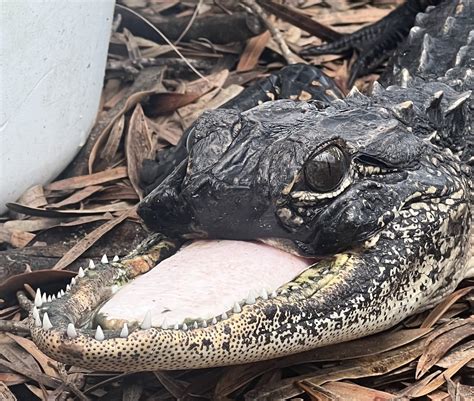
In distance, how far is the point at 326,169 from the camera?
2.63 metres

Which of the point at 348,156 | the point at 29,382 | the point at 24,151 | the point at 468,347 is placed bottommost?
the point at 29,382

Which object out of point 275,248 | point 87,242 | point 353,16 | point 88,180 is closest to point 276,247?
point 275,248

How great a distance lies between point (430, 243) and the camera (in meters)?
2.85

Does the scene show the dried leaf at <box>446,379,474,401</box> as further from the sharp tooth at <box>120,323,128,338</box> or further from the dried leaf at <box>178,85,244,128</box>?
the dried leaf at <box>178,85,244,128</box>

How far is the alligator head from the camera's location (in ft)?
7.61

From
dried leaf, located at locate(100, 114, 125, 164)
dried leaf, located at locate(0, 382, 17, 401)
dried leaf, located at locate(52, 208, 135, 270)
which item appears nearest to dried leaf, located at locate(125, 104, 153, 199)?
dried leaf, located at locate(100, 114, 125, 164)

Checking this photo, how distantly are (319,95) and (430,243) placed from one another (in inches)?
57.3

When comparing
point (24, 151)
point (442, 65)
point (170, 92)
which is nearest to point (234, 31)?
point (170, 92)

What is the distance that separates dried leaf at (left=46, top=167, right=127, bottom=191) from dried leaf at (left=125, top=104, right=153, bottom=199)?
2.1 inches

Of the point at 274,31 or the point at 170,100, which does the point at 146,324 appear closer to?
the point at 170,100

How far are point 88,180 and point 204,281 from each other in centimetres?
154

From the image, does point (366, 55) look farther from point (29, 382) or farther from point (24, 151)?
point (29, 382)

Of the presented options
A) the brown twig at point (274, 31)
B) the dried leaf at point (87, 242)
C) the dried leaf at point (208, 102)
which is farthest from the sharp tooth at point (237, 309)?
the brown twig at point (274, 31)

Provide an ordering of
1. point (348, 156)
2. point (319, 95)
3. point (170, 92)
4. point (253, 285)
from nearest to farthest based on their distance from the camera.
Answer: point (253, 285)
point (348, 156)
point (319, 95)
point (170, 92)
